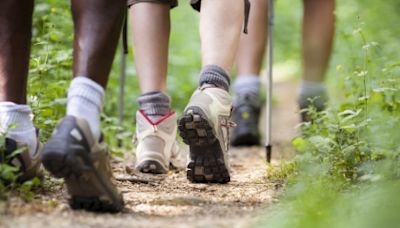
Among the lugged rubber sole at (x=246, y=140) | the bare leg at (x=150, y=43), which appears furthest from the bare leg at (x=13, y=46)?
the lugged rubber sole at (x=246, y=140)

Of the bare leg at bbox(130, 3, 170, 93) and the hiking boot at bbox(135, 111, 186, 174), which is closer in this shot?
the hiking boot at bbox(135, 111, 186, 174)

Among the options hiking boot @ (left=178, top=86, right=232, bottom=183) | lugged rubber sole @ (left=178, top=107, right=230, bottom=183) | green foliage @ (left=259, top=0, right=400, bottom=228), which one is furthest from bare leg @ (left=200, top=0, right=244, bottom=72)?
green foliage @ (left=259, top=0, right=400, bottom=228)

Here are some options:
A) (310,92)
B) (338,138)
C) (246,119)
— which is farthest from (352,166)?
(246,119)

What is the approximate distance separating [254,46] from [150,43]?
1567mm

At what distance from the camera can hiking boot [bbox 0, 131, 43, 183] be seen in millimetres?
2174

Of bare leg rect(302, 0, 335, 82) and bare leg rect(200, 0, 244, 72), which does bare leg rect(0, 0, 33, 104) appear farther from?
bare leg rect(302, 0, 335, 82)

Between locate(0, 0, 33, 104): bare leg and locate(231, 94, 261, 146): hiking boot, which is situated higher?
locate(0, 0, 33, 104): bare leg

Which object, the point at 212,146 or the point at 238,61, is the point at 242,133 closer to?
the point at 238,61

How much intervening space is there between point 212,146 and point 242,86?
1914 mm

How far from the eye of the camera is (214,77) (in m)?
2.63

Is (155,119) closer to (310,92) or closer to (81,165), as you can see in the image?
(81,165)

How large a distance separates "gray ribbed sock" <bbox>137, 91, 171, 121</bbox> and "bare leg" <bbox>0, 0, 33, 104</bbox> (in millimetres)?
780

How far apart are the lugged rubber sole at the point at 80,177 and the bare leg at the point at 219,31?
0.80m

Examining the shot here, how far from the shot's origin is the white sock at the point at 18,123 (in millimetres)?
2221
